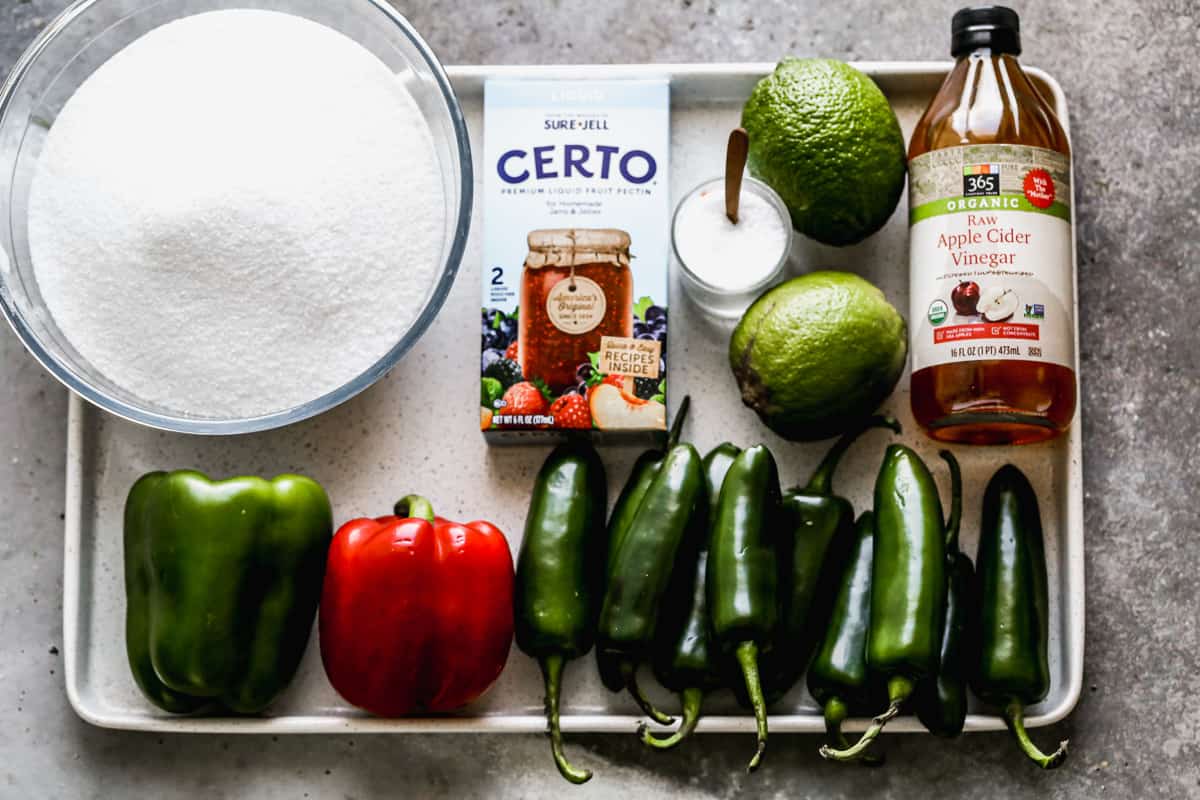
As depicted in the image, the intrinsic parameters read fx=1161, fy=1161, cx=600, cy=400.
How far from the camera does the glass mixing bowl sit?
117 centimetres

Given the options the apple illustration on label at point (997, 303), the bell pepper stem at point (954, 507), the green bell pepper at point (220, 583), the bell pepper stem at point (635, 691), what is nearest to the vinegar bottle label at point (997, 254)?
the apple illustration on label at point (997, 303)

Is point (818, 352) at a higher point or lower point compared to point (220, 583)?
higher

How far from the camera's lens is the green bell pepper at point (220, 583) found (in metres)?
1.16

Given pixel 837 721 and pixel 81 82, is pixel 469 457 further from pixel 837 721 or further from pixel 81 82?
pixel 81 82

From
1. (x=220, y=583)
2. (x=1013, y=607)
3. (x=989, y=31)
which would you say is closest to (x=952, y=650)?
(x=1013, y=607)

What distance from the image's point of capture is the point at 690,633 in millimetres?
1172

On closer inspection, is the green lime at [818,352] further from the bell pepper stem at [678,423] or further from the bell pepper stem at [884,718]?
the bell pepper stem at [884,718]

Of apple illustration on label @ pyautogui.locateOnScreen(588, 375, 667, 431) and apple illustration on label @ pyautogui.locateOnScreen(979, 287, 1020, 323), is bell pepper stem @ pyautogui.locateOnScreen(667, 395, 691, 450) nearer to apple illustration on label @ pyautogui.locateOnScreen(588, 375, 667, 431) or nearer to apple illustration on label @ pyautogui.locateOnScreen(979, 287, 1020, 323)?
apple illustration on label @ pyautogui.locateOnScreen(588, 375, 667, 431)

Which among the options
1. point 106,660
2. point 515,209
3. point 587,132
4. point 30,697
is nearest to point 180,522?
point 106,660

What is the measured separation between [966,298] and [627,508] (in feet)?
1.33

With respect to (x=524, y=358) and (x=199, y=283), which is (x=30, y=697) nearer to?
(x=199, y=283)

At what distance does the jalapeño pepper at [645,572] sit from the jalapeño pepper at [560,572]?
1.2 inches

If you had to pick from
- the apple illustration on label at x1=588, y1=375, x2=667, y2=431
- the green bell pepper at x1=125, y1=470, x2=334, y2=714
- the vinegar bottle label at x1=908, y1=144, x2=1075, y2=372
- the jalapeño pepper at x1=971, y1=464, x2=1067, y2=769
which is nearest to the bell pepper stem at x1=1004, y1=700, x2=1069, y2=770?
the jalapeño pepper at x1=971, y1=464, x2=1067, y2=769

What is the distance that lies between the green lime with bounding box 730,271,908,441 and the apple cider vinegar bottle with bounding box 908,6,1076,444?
6 cm
